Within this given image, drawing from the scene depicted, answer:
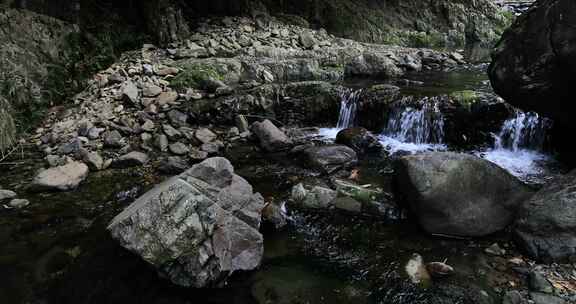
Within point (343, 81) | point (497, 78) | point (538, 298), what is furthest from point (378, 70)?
point (538, 298)

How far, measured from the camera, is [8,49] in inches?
326

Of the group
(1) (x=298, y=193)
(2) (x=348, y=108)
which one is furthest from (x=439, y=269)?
(2) (x=348, y=108)

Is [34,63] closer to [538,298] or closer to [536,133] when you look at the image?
[538,298]

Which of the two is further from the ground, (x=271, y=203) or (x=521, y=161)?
(x=521, y=161)

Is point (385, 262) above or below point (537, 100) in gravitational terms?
below

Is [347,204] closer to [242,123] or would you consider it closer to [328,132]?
[328,132]

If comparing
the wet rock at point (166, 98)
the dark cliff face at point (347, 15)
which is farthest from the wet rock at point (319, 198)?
the dark cliff face at point (347, 15)

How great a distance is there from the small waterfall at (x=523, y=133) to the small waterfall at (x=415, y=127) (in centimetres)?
122

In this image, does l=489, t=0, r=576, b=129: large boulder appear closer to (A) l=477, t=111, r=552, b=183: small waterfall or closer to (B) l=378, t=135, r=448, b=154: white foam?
(A) l=477, t=111, r=552, b=183: small waterfall

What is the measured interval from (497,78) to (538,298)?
11.5 ft

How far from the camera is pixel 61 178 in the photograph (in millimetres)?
6543

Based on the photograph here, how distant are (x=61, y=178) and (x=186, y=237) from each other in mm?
3836

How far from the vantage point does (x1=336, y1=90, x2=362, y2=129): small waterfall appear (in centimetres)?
971

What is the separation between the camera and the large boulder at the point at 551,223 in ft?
14.1
